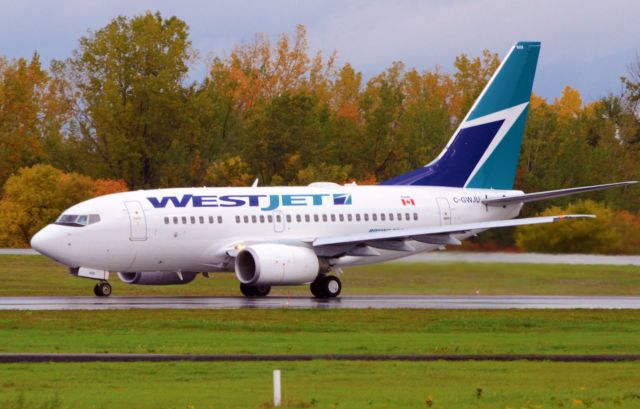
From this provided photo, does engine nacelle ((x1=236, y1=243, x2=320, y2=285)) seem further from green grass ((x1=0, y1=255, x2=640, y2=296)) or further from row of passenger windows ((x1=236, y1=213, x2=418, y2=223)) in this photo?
green grass ((x1=0, y1=255, x2=640, y2=296))

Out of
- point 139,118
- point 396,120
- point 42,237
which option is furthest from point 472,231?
point 396,120

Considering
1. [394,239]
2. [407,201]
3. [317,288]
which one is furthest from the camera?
[407,201]

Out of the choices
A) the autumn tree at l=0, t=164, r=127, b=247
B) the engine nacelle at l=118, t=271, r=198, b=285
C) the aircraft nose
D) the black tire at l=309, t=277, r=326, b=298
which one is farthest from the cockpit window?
the autumn tree at l=0, t=164, r=127, b=247

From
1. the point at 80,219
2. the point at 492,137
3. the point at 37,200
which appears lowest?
the point at 80,219

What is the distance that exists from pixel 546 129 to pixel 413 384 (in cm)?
7779

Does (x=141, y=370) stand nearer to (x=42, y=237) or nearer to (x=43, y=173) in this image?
(x=42, y=237)

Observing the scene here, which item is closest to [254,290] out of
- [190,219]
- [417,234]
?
[190,219]

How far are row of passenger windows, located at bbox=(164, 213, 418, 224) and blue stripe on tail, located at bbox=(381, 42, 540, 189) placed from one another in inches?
125

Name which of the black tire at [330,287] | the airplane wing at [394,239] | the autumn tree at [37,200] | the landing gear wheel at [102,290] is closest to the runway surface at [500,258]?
the airplane wing at [394,239]

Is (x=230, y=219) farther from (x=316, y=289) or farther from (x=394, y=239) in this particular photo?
(x=394, y=239)

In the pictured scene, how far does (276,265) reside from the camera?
4806 cm

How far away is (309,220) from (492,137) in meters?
9.42

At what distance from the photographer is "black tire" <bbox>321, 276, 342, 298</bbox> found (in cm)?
5078

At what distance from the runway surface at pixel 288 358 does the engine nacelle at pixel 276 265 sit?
17.7 metres
